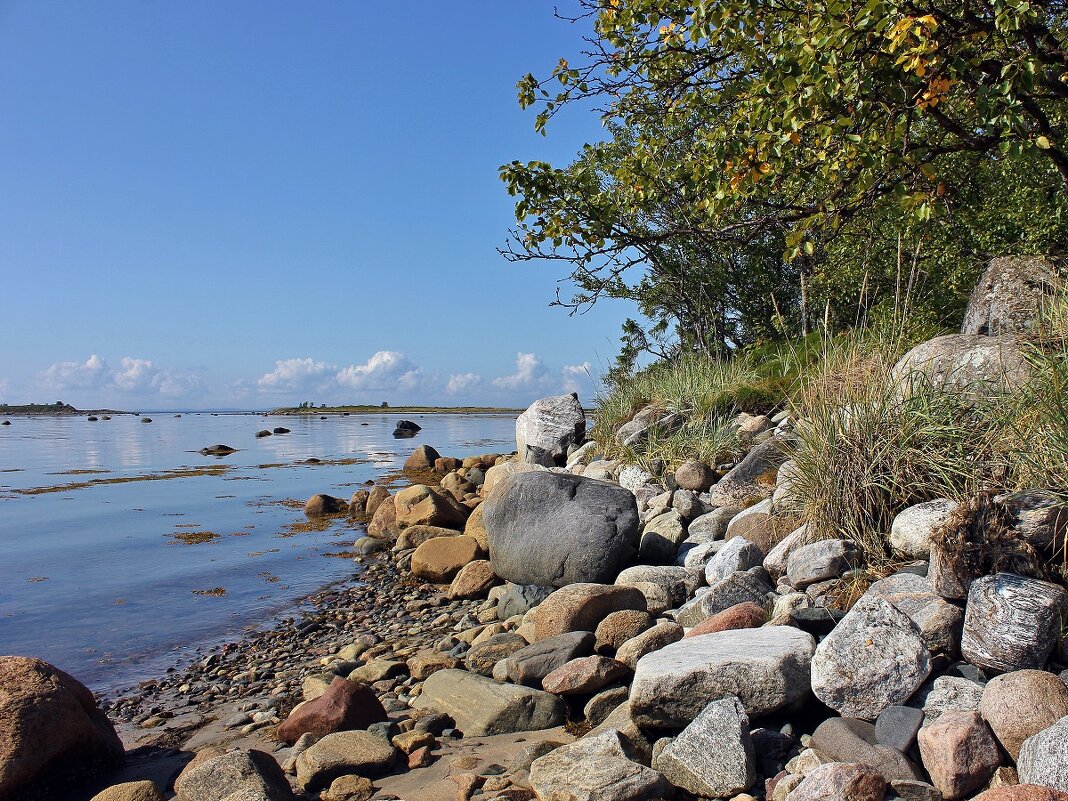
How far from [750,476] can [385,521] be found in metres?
6.63

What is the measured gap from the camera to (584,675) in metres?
4.88

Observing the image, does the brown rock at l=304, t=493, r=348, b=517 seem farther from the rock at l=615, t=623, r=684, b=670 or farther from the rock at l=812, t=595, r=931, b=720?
Answer: the rock at l=812, t=595, r=931, b=720

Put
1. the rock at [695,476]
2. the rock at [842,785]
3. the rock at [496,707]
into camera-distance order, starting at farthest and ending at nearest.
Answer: the rock at [695,476] < the rock at [496,707] < the rock at [842,785]

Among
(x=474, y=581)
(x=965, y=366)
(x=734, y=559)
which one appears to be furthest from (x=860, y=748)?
(x=474, y=581)

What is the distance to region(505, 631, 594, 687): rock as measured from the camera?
5246 mm

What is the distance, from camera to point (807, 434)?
6121mm

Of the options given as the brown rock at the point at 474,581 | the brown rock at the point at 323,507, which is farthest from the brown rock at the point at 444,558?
the brown rock at the point at 323,507

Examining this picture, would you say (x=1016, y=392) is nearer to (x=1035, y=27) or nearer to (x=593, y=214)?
(x=1035, y=27)

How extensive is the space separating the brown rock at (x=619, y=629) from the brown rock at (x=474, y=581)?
10.8 feet

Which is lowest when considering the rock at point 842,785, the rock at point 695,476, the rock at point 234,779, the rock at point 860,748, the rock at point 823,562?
the rock at point 234,779

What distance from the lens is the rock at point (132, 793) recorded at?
4.23m

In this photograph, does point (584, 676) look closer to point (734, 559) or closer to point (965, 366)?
point (734, 559)

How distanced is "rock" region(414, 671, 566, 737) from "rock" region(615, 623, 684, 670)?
563 millimetres

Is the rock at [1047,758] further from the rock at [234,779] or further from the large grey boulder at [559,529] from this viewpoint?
the large grey boulder at [559,529]
